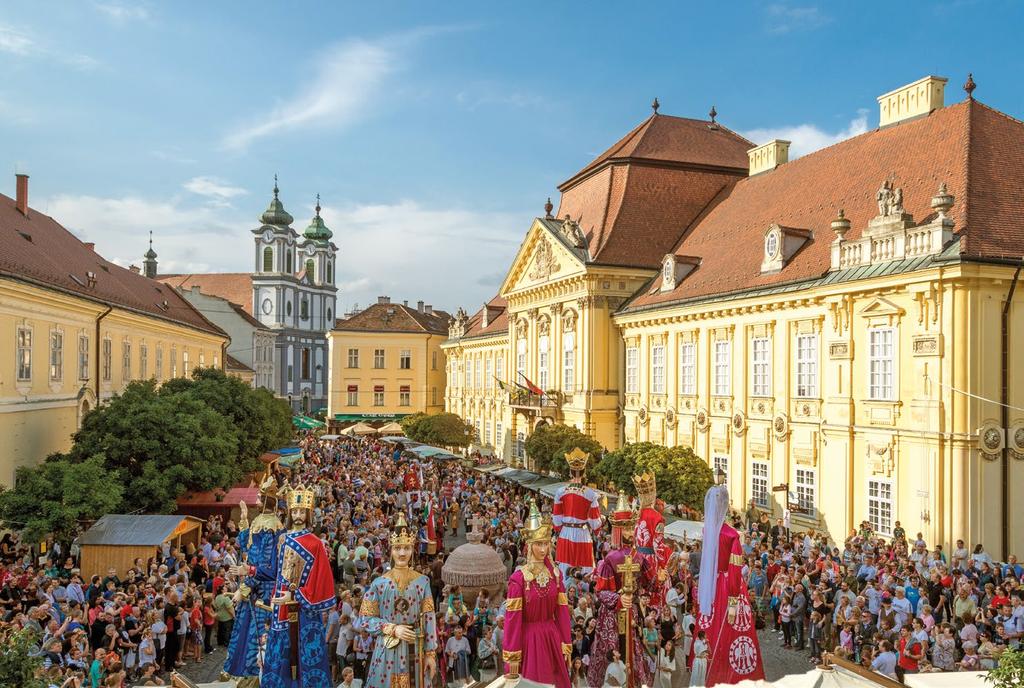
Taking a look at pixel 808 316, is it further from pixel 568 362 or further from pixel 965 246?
pixel 568 362

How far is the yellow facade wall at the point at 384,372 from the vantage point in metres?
74.2

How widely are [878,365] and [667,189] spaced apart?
60.1 feet

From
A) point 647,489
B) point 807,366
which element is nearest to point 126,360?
point 807,366

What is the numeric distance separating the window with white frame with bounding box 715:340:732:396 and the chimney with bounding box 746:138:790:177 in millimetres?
9831

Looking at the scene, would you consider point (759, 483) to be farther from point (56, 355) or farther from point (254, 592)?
point (56, 355)

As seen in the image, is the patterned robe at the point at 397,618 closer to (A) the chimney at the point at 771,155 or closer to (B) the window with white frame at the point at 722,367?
(B) the window with white frame at the point at 722,367

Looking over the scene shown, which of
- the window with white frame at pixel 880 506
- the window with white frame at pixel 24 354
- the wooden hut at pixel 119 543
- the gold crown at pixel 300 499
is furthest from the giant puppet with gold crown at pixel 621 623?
the window with white frame at pixel 24 354

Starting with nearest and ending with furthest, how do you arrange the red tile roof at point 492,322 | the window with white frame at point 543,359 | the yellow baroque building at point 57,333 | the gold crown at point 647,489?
1. the gold crown at point 647,489
2. the yellow baroque building at point 57,333
3. the window with white frame at point 543,359
4. the red tile roof at point 492,322

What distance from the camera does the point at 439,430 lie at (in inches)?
1962

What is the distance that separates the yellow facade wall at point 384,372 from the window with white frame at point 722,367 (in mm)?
47678

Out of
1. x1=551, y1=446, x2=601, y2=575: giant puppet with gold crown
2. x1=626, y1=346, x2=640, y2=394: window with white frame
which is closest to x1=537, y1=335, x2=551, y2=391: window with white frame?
x1=626, y1=346, x2=640, y2=394: window with white frame

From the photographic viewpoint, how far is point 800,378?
960 inches

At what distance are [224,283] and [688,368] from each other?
75.6 metres

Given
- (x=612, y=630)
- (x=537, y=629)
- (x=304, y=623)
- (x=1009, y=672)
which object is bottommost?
(x=612, y=630)
